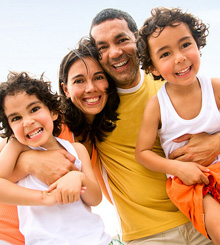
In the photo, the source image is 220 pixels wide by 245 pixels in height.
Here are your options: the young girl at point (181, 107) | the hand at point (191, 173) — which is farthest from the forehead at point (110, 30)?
the hand at point (191, 173)

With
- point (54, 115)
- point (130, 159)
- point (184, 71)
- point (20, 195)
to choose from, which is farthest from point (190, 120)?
point (20, 195)

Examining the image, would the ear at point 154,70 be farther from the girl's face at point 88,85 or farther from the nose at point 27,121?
the nose at point 27,121

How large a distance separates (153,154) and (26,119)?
31.0 inches

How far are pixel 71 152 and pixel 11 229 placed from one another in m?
0.58

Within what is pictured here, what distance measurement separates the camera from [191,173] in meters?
1.58

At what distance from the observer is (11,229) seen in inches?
66.0

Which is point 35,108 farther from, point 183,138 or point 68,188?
point 183,138

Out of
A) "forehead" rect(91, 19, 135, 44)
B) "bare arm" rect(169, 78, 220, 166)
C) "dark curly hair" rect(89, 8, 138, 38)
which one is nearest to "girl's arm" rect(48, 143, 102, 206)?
"bare arm" rect(169, 78, 220, 166)

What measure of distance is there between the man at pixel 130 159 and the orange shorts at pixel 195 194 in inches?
12.2

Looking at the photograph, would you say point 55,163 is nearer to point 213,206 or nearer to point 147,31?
point 213,206

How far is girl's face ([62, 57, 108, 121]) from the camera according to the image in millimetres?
2039

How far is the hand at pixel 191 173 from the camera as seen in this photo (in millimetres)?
1552

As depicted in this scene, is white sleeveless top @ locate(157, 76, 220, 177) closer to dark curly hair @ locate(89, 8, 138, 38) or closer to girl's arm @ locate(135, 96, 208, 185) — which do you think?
girl's arm @ locate(135, 96, 208, 185)

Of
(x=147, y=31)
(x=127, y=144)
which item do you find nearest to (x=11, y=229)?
(x=127, y=144)
